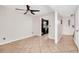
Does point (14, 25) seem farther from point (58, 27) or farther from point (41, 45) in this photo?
point (58, 27)

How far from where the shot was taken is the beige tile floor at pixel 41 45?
284cm

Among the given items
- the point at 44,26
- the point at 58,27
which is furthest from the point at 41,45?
the point at 58,27

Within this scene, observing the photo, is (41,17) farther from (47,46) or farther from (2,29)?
(2,29)

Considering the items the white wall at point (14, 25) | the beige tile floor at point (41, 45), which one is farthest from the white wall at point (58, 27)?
the white wall at point (14, 25)

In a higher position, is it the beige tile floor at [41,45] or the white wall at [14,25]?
the white wall at [14,25]

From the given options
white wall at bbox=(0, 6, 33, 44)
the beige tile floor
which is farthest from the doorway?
white wall at bbox=(0, 6, 33, 44)

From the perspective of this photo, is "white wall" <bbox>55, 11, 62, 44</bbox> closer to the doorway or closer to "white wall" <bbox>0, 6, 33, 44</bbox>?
the doorway

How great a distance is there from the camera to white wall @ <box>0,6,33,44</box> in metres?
2.92

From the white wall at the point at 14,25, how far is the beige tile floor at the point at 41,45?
0.18m

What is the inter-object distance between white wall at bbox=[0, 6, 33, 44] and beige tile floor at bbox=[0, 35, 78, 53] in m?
0.18

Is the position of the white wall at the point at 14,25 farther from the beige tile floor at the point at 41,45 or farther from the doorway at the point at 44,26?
the doorway at the point at 44,26

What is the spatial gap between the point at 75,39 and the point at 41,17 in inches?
52.1

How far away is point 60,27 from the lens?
3477 millimetres
